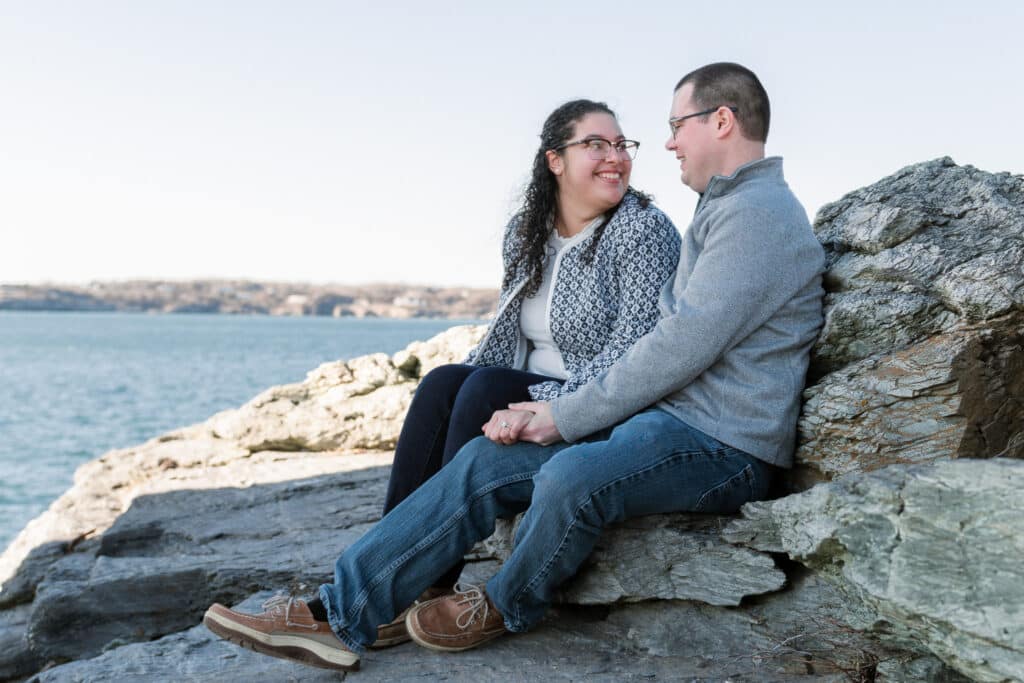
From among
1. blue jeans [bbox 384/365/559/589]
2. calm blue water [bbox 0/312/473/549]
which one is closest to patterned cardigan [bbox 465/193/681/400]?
blue jeans [bbox 384/365/559/589]

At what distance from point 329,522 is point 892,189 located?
171 inches

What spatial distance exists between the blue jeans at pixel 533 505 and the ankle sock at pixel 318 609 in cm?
7

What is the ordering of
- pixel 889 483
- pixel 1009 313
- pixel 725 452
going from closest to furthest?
pixel 889 483 < pixel 1009 313 < pixel 725 452

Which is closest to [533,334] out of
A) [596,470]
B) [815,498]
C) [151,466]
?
[596,470]

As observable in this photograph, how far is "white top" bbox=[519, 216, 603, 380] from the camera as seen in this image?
173 inches

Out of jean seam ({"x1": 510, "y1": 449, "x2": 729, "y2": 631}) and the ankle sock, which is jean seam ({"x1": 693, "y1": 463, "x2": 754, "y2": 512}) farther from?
the ankle sock

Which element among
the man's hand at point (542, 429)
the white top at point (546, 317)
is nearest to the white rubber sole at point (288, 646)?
the man's hand at point (542, 429)

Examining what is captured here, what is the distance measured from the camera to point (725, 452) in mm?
3488

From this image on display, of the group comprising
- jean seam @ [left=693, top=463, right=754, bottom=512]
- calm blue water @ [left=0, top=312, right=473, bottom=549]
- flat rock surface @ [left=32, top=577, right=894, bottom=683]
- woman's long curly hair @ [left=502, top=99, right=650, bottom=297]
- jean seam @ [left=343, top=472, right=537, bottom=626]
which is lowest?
calm blue water @ [left=0, top=312, right=473, bottom=549]

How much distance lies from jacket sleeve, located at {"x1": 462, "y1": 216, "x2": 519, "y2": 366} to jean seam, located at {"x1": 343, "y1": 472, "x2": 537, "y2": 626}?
99cm

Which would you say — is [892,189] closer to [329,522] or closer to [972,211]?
[972,211]

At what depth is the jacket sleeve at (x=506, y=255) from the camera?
4547mm

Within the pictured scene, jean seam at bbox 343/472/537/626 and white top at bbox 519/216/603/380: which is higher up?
white top at bbox 519/216/603/380

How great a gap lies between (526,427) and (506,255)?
1.24 m
